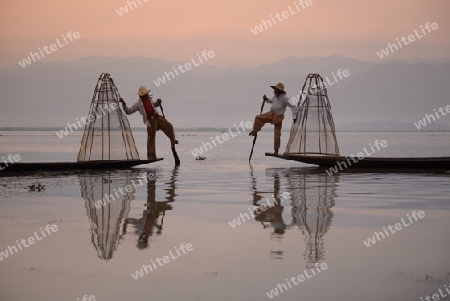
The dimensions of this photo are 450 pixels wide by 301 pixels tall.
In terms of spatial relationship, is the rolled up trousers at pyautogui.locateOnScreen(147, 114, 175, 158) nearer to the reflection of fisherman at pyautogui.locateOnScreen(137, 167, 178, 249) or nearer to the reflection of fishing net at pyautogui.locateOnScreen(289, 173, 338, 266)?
the reflection of fishing net at pyautogui.locateOnScreen(289, 173, 338, 266)

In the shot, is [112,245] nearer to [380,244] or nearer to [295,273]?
[295,273]

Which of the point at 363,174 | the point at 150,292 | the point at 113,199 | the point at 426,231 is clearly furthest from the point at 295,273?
the point at 363,174

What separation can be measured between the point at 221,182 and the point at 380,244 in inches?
330

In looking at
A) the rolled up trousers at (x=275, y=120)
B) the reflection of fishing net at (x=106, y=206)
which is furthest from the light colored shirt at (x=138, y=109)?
the rolled up trousers at (x=275, y=120)

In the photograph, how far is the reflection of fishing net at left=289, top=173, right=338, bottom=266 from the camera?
25.2ft

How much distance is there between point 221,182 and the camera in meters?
16.1

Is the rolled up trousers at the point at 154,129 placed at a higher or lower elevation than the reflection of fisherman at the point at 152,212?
higher

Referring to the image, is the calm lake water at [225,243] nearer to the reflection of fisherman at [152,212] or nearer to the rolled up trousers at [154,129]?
the reflection of fisherman at [152,212]

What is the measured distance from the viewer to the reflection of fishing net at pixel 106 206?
26.3 ft

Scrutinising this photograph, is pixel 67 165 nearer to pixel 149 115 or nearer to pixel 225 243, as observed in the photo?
pixel 149 115

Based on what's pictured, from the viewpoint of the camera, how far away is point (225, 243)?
7.96 metres

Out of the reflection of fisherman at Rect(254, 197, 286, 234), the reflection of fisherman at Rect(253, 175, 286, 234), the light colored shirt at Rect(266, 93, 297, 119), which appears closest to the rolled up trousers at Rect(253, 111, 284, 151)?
the light colored shirt at Rect(266, 93, 297, 119)

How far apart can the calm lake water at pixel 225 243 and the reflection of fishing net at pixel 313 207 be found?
0.02 m

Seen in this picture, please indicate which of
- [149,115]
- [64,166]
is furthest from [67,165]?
[149,115]
